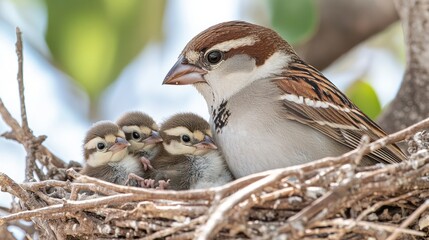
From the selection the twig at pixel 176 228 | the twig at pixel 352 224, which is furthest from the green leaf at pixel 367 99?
the twig at pixel 176 228

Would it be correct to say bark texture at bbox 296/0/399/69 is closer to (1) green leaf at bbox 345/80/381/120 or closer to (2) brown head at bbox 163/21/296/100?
(1) green leaf at bbox 345/80/381/120

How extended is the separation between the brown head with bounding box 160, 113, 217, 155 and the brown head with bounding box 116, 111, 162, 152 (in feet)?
0.20

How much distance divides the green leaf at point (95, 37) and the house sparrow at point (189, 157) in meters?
0.58

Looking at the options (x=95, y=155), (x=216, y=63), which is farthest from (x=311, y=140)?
(x=95, y=155)

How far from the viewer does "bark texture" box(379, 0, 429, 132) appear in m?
5.89

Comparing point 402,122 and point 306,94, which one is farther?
point 402,122

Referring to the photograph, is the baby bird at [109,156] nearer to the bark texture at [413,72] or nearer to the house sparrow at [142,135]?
the house sparrow at [142,135]

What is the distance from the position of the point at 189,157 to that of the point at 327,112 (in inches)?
29.5

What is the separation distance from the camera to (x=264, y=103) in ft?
16.2

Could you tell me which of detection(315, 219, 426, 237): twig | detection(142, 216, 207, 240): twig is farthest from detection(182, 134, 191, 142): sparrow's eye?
detection(315, 219, 426, 237): twig

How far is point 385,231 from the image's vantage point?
4.00 metres

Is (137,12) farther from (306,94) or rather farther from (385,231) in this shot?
(385,231)

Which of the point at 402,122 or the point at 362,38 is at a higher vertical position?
the point at 362,38

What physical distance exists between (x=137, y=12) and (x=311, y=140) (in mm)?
1545
